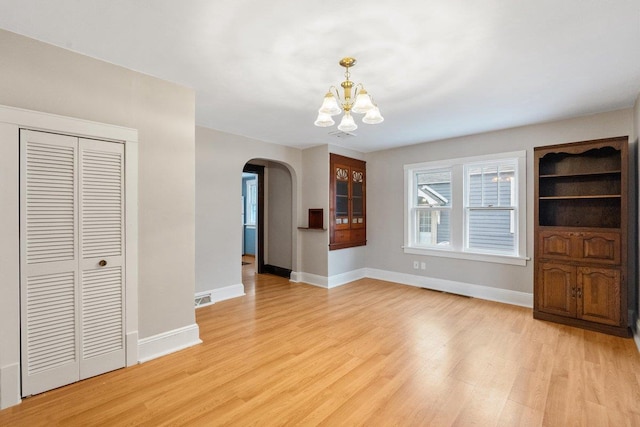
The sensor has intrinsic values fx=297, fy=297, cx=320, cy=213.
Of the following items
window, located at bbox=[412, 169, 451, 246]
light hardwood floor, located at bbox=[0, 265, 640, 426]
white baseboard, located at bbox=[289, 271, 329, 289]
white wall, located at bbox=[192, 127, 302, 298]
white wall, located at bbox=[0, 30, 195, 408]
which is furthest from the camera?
white baseboard, located at bbox=[289, 271, 329, 289]

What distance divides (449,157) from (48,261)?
5.08 m

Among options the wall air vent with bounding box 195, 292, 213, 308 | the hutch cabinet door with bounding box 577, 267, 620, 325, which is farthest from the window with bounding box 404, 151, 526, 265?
the wall air vent with bounding box 195, 292, 213, 308

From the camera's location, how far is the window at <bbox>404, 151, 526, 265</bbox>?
14.0ft

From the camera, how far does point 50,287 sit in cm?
217

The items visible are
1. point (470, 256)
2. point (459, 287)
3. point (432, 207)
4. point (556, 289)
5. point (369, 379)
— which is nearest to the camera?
point (369, 379)

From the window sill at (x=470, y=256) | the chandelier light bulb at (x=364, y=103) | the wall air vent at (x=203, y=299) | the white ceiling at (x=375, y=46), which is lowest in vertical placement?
the wall air vent at (x=203, y=299)

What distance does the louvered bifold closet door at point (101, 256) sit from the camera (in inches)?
91.0

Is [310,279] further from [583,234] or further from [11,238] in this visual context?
[11,238]

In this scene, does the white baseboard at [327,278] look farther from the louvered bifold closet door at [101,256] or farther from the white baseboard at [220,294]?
the louvered bifold closet door at [101,256]

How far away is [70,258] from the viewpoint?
225cm

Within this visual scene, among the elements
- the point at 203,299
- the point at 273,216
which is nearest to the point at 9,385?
the point at 203,299

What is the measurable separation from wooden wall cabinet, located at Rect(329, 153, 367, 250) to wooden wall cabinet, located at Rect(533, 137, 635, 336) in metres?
2.88

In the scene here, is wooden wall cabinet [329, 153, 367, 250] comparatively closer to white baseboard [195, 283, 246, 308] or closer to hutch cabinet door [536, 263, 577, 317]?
white baseboard [195, 283, 246, 308]

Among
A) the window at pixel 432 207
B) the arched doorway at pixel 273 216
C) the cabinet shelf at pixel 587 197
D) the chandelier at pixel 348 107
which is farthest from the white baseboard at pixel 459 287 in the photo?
the chandelier at pixel 348 107
